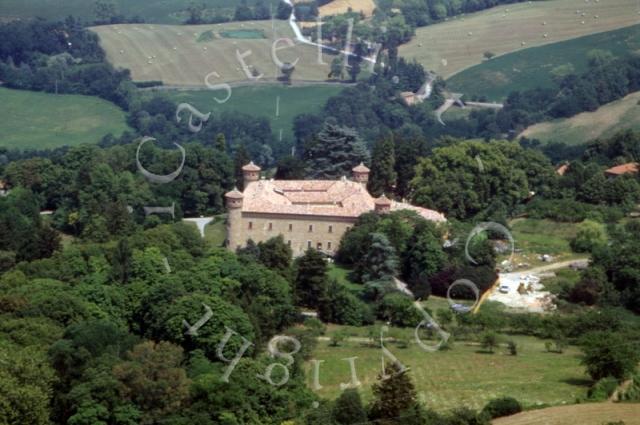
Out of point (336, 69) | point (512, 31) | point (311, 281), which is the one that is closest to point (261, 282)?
point (311, 281)

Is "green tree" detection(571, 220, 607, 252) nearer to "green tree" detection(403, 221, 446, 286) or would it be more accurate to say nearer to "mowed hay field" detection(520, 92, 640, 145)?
"green tree" detection(403, 221, 446, 286)

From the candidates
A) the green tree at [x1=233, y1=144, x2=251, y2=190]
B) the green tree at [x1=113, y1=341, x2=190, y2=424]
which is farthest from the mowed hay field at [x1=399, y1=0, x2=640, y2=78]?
the green tree at [x1=113, y1=341, x2=190, y2=424]

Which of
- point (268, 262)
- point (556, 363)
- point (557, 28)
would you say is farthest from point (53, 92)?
point (556, 363)

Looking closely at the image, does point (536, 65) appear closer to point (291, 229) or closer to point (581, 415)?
point (291, 229)

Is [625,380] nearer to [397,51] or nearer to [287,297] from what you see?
[287,297]

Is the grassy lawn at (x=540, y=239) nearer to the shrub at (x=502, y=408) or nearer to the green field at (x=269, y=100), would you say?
the shrub at (x=502, y=408)
